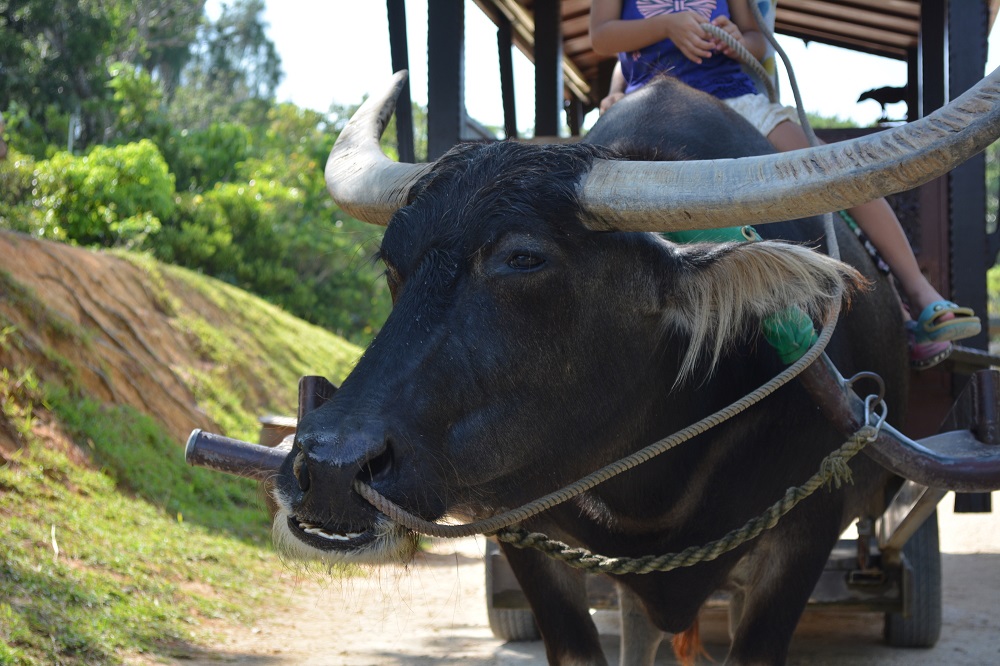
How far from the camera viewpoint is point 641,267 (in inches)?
82.4

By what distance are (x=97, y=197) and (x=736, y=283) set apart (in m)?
9.64

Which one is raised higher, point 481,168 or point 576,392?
point 481,168

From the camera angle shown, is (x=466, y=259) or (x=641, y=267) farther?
(x=641, y=267)

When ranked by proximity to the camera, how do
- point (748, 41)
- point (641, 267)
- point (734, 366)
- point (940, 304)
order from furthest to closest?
point (748, 41) → point (940, 304) → point (734, 366) → point (641, 267)

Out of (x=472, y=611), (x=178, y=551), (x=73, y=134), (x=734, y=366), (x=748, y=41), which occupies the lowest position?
(x=472, y=611)

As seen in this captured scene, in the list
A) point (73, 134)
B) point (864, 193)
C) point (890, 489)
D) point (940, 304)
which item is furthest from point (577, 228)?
point (73, 134)

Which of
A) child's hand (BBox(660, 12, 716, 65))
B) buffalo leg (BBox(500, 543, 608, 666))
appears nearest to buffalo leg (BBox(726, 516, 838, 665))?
buffalo leg (BBox(500, 543, 608, 666))

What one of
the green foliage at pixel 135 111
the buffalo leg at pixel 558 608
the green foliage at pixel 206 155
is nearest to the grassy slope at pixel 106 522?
the buffalo leg at pixel 558 608

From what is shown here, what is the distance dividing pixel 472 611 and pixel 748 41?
3514 mm

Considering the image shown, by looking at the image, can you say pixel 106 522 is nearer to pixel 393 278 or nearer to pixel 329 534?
pixel 393 278

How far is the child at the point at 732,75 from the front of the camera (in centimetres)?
311

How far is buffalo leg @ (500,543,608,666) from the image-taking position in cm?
275

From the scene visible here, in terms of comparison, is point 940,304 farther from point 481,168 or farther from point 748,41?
point 481,168

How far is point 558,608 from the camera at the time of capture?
277 centimetres
